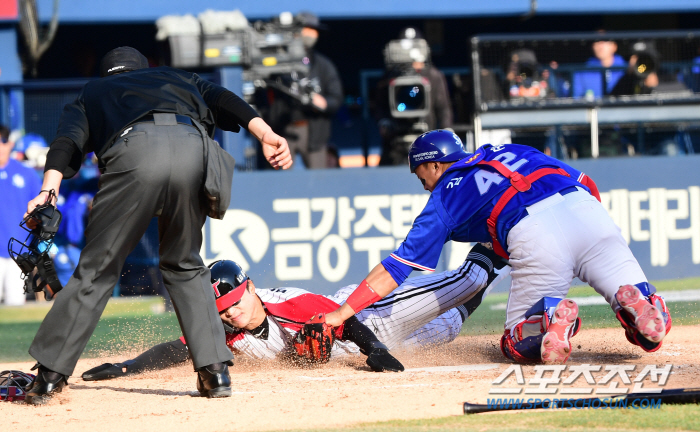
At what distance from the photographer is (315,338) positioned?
4.77m

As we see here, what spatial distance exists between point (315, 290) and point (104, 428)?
18.5 ft

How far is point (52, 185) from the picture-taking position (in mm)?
4035

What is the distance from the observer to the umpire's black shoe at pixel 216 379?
417 centimetres

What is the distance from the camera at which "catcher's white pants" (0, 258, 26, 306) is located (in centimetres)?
927

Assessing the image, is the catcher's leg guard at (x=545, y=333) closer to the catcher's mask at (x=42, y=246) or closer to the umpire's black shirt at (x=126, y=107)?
the umpire's black shirt at (x=126, y=107)

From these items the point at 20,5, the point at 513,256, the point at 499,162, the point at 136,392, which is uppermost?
the point at 20,5

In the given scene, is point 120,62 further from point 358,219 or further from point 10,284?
point 10,284

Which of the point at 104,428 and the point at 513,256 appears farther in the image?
the point at 513,256

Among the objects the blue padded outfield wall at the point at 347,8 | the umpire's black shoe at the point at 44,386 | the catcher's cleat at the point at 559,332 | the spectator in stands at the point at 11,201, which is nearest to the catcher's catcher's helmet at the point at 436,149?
the catcher's cleat at the point at 559,332

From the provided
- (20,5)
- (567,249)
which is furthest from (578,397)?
(20,5)

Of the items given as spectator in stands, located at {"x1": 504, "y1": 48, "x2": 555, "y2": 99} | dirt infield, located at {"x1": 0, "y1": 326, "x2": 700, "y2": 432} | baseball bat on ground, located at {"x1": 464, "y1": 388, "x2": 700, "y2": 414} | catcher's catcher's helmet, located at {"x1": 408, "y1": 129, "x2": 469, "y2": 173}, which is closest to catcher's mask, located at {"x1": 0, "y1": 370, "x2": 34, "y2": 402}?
dirt infield, located at {"x1": 0, "y1": 326, "x2": 700, "y2": 432}

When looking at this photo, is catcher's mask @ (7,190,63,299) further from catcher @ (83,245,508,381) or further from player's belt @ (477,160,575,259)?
player's belt @ (477,160,575,259)

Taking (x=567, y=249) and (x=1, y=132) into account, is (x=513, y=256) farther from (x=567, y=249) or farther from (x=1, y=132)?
(x=1, y=132)

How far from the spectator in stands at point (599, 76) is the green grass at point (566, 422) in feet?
26.2
